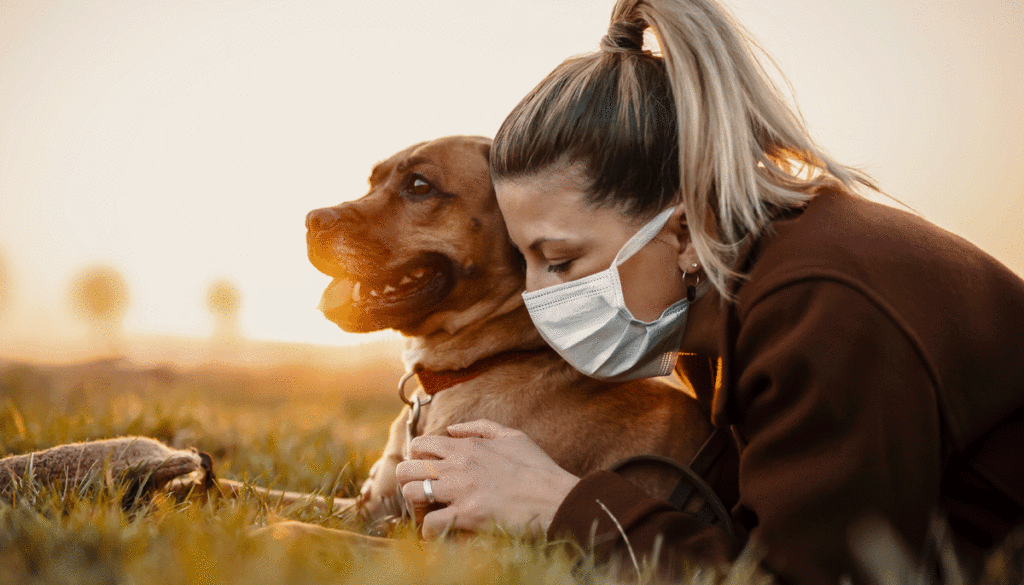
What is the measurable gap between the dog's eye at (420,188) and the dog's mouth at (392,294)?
0.25 metres

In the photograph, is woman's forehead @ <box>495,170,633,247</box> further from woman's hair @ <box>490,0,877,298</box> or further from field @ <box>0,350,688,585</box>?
field @ <box>0,350,688,585</box>

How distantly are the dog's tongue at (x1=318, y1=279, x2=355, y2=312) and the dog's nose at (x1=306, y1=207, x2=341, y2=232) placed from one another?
24 centimetres

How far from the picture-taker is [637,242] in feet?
6.75

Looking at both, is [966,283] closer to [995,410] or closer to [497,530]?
[995,410]

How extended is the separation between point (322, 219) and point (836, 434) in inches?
73.9

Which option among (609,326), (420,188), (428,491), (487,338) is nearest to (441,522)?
(428,491)

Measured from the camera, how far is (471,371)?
262cm

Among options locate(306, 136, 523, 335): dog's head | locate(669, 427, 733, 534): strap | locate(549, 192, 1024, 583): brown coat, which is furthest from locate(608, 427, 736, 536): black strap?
locate(306, 136, 523, 335): dog's head

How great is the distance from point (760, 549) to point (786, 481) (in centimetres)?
16

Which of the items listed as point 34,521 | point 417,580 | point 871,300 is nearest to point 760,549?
point 871,300

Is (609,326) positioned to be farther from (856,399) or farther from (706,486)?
(856,399)

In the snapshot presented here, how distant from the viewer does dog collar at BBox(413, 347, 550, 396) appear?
2605 mm

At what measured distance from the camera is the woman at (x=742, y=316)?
150cm

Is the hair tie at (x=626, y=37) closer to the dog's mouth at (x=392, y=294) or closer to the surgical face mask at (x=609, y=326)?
the surgical face mask at (x=609, y=326)
